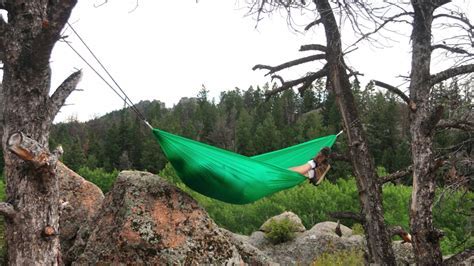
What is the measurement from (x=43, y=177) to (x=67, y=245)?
3952mm

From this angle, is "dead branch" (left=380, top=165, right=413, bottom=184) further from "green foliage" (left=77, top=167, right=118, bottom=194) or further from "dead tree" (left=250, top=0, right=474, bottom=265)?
"green foliage" (left=77, top=167, right=118, bottom=194)

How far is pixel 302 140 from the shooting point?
126 ft

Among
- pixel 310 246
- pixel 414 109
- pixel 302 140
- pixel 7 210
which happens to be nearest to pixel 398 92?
pixel 414 109

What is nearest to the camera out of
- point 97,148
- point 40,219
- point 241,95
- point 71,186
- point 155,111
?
point 40,219

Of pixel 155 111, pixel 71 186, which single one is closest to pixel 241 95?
pixel 155 111

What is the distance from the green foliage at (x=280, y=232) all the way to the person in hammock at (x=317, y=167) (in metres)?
7.77

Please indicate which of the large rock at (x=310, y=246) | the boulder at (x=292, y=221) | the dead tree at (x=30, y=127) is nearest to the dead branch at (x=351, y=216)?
the dead tree at (x=30, y=127)

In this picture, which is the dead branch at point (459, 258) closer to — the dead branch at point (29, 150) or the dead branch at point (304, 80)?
the dead branch at point (304, 80)

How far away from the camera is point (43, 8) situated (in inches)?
144

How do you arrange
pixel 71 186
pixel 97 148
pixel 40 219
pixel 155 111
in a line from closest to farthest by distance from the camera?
pixel 40 219
pixel 71 186
pixel 97 148
pixel 155 111

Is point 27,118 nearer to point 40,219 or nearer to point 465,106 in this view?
point 40,219

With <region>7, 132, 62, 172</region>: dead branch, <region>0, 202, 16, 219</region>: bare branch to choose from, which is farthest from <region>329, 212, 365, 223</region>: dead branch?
<region>0, 202, 16, 219</region>: bare branch

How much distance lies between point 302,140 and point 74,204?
3153 centimetres

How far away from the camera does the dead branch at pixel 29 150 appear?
3264 mm
